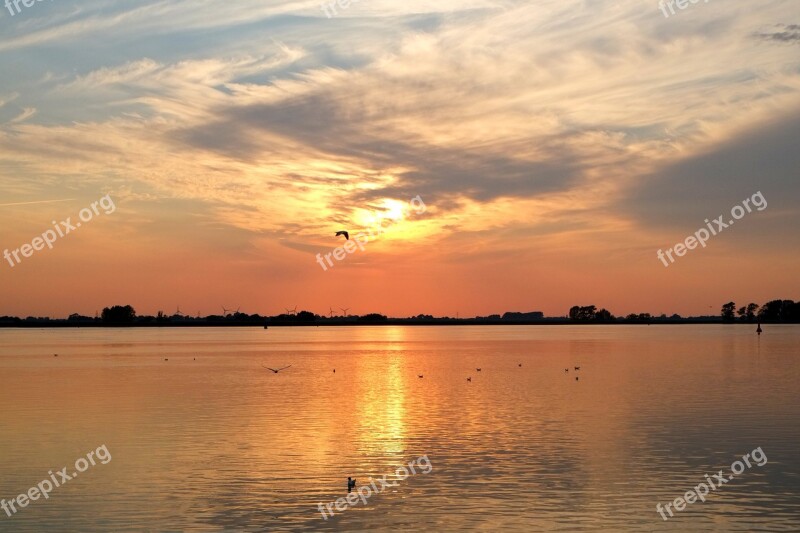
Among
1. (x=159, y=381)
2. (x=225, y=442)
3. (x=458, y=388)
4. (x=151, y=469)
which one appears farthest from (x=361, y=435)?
(x=159, y=381)

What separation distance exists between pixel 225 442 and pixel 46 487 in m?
10.0

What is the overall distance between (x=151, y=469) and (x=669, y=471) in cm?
2024

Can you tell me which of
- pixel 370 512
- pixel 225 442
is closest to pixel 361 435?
pixel 225 442

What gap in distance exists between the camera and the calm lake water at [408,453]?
2523cm

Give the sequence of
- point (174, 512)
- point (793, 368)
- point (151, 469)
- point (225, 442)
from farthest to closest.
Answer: point (793, 368), point (225, 442), point (151, 469), point (174, 512)

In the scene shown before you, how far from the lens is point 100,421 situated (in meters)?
46.5

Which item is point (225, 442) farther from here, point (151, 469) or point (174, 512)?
point (174, 512)

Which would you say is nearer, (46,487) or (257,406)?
(46,487)

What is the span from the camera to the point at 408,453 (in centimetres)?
3544

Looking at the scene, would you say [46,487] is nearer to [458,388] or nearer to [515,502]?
[515,502]

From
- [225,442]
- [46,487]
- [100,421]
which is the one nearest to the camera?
[46,487]

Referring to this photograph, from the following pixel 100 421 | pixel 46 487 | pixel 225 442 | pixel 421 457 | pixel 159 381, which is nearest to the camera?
pixel 46 487

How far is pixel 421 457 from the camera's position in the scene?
34344mm

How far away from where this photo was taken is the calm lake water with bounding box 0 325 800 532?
993 inches
